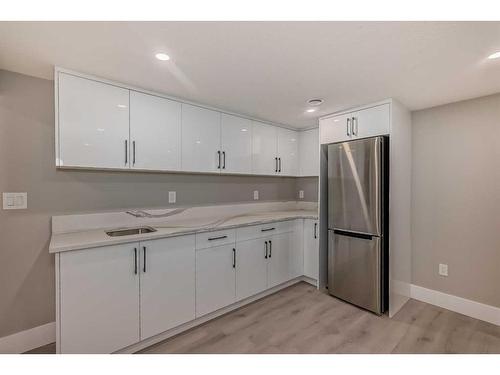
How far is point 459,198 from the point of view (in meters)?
2.45

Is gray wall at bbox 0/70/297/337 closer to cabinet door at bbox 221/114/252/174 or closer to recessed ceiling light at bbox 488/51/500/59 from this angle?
cabinet door at bbox 221/114/252/174

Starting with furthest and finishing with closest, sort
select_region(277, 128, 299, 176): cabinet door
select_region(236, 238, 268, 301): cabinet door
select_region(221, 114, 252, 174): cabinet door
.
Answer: select_region(277, 128, 299, 176): cabinet door
select_region(221, 114, 252, 174): cabinet door
select_region(236, 238, 268, 301): cabinet door

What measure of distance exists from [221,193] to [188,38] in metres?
1.92

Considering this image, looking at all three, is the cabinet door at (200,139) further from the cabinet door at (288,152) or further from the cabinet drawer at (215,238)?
the cabinet door at (288,152)

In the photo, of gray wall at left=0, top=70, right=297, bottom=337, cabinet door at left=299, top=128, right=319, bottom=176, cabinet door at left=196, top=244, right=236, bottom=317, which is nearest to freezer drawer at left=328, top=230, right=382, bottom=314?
cabinet door at left=299, top=128, right=319, bottom=176

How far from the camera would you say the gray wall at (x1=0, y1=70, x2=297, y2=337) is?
5.96 feet

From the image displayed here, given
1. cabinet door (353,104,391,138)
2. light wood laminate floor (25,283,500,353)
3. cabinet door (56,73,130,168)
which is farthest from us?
cabinet door (353,104,391,138)

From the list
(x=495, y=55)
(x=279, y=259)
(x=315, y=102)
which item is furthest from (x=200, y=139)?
(x=495, y=55)

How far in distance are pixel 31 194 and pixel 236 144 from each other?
6.27ft

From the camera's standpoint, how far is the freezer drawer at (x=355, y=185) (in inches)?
92.0

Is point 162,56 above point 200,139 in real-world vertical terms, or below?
above

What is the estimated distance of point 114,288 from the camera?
1712mm

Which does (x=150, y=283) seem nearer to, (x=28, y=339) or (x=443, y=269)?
(x=28, y=339)

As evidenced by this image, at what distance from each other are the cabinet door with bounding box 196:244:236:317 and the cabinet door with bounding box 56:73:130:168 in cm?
109
